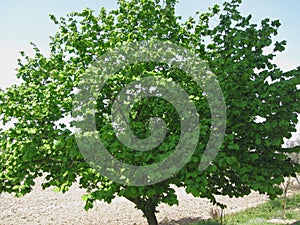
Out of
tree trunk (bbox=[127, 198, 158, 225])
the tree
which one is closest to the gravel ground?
tree trunk (bbox=[127, 198, 158, 225])

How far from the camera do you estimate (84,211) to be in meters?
12.5

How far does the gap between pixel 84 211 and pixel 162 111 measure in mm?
8906

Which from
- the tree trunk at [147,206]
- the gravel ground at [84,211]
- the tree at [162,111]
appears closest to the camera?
the tree at [162,111]

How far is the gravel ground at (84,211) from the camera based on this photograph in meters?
11.2

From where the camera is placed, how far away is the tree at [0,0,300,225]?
4477 millimetres

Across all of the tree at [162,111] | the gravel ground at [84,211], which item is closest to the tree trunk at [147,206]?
the tree at [162,111]

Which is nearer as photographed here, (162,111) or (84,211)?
(162,111)

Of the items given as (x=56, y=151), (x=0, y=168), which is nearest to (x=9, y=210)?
(x=0, y=168)

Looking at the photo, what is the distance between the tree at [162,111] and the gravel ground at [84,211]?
5806 mm

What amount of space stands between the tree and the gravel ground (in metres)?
5.81

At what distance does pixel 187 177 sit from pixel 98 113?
1827 millimetres

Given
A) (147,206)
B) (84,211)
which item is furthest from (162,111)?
(84,211)

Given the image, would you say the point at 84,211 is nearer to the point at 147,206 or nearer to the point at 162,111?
the point at 147,206

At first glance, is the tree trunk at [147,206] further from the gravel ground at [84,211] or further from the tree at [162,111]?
the gravel ground at [84,211]
